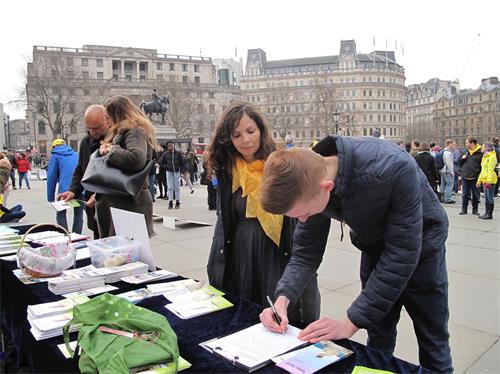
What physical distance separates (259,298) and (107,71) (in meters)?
85.4

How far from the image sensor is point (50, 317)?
184 cm

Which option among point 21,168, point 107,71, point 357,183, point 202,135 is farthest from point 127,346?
point 107,71

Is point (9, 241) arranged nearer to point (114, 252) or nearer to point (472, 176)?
point (114, 252)

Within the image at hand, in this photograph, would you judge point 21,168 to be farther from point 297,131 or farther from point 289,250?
point 297,131

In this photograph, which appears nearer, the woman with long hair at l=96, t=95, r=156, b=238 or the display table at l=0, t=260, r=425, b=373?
the display table at l=0, t=260, r=425, b=373

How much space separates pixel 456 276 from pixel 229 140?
3900 mm

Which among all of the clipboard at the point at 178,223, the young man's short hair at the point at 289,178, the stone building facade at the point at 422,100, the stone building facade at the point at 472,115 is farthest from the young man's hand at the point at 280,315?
the stone building facade at the point at 422,100

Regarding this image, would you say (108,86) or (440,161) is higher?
(108,86)

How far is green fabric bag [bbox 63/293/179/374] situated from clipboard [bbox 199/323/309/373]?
0.17 m

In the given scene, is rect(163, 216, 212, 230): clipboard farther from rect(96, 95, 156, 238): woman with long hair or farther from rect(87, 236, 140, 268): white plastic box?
rect(87, 236, 140, 268): white plastic box

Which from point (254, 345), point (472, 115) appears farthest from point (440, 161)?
point (472, 115)

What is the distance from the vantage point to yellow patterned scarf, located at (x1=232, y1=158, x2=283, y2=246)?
7.89ft

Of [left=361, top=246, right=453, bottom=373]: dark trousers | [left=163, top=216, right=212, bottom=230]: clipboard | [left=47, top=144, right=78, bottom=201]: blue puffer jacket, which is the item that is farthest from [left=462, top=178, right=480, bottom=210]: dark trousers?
[left=361, top=246, right=453, bottom=373]: dark trousers

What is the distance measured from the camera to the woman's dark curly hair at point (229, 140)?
251 cm
